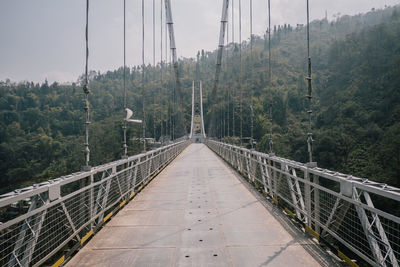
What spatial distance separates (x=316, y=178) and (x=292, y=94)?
6433cm

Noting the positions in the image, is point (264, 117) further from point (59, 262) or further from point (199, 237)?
point (59, 262)

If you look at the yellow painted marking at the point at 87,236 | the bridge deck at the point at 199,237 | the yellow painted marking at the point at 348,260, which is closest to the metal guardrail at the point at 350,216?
the yellow painted marking at the point at 348,260

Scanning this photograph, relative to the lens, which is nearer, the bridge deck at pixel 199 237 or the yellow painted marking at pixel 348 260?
the yellow painted marking at pixel 348 260

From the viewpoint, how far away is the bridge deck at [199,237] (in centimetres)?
277

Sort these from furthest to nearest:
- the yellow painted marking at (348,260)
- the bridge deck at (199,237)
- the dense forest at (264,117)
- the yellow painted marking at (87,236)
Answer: the dense forest at (264,117)
the yellow painted marking at (87,236)
the bridge deck at (199,237)
the yellow painted marking at (348,260)

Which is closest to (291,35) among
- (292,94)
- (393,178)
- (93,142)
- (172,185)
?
(292,94)

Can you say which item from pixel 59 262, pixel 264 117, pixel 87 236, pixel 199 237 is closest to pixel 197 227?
pixel 199 237

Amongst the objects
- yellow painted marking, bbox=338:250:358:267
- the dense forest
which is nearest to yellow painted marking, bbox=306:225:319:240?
yellow painted marking, bbox=338:250:358:267

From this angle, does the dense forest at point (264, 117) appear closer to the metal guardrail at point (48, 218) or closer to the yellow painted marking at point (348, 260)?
the metal guardrail at point (48, 218)

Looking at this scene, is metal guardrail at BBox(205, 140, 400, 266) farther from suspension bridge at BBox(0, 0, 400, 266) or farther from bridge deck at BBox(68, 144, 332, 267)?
bridge deck at BBox(68, 144, 332, 267)

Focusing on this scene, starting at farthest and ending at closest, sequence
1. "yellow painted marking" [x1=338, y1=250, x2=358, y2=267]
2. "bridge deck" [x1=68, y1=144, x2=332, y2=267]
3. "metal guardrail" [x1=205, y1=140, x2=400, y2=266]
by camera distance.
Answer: "bridge deck" [x1=68, y1=144, x2=332, y2=267], "yellow painted marking" [x1=338, y1=250, x2=358, y2=267], "metal guardrail" [x1=205, y1=140, x2=400, y2=266]

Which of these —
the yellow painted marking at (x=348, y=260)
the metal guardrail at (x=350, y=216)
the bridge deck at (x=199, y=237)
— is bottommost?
the bridge deck at (x=199, y=237)

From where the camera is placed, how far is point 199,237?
335 cm

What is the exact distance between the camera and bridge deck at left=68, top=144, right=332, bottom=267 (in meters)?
2.77
